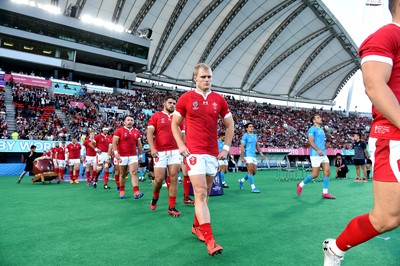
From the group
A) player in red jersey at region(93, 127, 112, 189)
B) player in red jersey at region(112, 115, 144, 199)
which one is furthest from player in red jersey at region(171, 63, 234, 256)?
player in red jersey at region(93, 127, 112, 189)

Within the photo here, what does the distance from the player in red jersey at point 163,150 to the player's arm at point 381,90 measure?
4.78 metres

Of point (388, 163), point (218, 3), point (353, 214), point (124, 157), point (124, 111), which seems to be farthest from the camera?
point (218, 3)

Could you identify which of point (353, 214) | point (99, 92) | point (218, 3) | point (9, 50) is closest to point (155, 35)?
point (218, 3)

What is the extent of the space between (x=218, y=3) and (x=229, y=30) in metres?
5.62

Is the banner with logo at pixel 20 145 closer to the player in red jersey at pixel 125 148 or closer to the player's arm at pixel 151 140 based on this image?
the player in red jersey at pixel 125 148

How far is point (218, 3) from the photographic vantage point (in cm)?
3938

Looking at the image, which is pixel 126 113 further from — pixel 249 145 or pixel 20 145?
pixel 249 145

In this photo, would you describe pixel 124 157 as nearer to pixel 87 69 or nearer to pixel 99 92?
pixel 99 92

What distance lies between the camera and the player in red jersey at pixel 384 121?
6.64ft

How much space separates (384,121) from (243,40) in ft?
156

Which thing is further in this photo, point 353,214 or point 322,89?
point 322,89

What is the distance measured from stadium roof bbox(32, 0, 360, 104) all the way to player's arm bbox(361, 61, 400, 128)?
40065 mm

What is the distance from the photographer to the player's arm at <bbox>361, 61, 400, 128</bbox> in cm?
197

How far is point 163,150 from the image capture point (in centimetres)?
668
